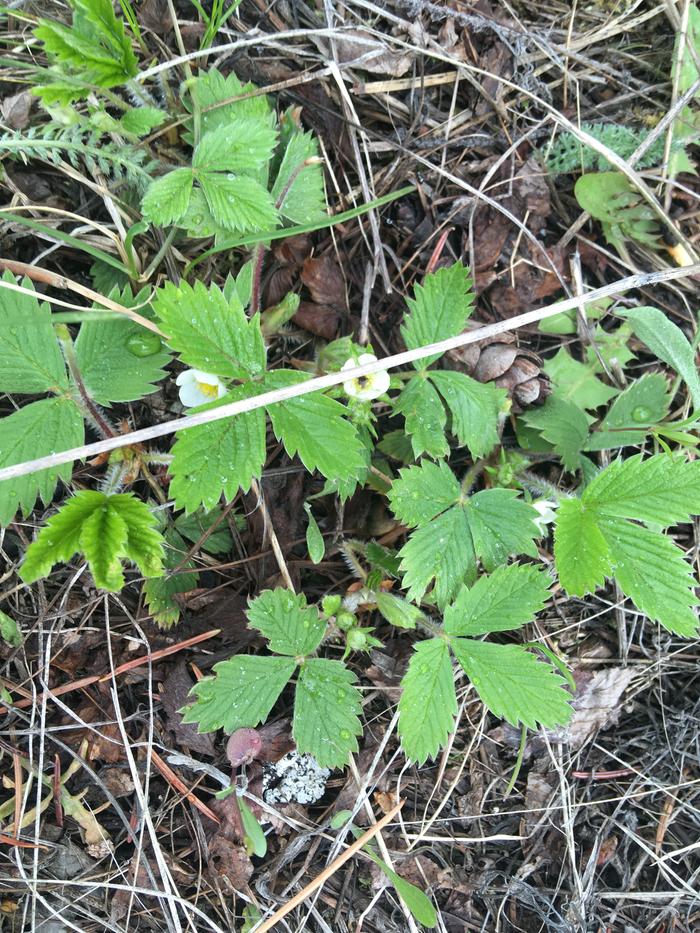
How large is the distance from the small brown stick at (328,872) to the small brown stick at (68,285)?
5.74 ft

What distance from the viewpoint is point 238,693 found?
2.08m

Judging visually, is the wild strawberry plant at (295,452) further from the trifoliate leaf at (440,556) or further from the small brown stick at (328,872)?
the small brown stick at (328,872)

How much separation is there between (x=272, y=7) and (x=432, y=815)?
2.90 metres

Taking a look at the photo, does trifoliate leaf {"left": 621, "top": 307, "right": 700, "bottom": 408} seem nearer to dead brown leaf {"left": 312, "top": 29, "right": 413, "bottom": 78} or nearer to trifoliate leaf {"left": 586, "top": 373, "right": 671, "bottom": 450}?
trifoliate leaf {"left": 586, "top": 373, "right": 671, "bottom": 450}

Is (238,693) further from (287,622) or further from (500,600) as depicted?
(500,600)

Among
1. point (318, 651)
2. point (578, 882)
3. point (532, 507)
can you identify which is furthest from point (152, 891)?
point (532, 507)

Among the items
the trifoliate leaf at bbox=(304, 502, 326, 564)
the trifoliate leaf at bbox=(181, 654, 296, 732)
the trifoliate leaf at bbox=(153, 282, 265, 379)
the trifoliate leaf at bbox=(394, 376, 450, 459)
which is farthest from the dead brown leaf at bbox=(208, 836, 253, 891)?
the trifoliate leaf at bbox=(153, 282, 265, 379)

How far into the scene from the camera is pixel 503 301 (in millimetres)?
2463

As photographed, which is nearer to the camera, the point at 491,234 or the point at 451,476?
the point at 451,476

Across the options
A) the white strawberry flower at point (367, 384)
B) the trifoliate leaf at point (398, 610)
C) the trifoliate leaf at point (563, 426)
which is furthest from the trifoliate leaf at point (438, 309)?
the trifoliate leaf at point (398, 610)

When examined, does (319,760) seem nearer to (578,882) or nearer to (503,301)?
(578,882)

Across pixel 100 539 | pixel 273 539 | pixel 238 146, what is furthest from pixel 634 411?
pixel 100 539

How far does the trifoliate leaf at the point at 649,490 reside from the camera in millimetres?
2010

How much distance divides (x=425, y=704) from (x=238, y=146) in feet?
5.87
